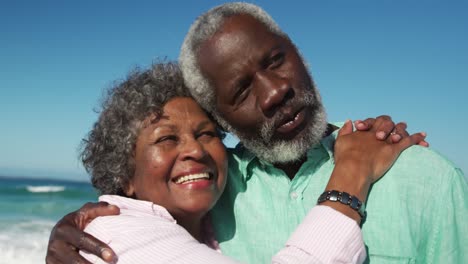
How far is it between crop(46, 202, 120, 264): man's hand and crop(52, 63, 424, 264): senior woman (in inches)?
1.5

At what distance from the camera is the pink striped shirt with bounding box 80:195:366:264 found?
2178mm

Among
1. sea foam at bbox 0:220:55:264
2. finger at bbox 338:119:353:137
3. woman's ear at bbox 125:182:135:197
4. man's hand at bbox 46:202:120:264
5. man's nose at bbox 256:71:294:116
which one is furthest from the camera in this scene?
sea foam at bbox 0:220:55:264

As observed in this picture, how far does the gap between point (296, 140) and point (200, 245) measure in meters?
→ 0.82

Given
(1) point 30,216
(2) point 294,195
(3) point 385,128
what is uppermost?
(3) point 385,128

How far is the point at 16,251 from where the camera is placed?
12.0 m

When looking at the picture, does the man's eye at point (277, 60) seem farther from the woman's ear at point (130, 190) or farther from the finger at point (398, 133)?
the woman's ear at point (130, 190)

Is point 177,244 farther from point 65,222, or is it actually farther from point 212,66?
point 212,66

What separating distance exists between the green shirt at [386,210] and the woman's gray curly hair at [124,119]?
683 mm

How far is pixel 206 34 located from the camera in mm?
2898

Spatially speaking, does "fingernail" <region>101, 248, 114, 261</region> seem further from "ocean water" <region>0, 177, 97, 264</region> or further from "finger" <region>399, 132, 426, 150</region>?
"ocean water" <region>0, 177, 97, 264</region>

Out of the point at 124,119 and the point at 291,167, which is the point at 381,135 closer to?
the point at 291,167


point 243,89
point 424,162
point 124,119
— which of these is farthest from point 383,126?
point 124,119

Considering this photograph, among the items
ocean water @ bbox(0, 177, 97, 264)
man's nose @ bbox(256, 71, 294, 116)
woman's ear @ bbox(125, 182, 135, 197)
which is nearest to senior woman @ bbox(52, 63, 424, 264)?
woman's ear @ bbox(125, 182, 135, 197)

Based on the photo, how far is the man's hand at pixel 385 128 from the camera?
257 cm
